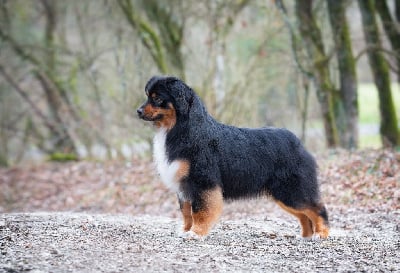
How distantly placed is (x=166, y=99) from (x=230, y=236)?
2166 millimetres

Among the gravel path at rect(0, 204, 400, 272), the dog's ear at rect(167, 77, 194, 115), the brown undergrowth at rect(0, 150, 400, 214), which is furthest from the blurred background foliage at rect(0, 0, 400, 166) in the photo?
the dog's ear at rect(167, 77, 194, 115)

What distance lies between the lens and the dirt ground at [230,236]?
6137 millimetres

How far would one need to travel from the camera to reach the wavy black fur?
7469 mm

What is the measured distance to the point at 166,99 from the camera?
7449mm

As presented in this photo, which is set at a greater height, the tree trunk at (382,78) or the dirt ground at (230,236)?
the tree trunk at (382,78)

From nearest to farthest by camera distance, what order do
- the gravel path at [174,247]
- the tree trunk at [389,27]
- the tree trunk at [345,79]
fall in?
1. the gravel path at [174,247]
2. the tree trunk at [389,27]
3. the tree trunk at [345,79]

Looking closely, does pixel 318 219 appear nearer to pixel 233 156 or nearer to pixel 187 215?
pixel 233 156

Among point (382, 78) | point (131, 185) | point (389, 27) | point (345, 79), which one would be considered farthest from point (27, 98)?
point (389, 27)

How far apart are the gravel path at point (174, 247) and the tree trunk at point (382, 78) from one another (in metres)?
7.35

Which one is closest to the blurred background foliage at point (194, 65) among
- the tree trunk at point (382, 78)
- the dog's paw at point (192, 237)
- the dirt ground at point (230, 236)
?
the tree trunk at point (382, 78)

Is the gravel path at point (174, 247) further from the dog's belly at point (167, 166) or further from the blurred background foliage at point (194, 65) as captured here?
the blurred background foliage at point (194, 65)

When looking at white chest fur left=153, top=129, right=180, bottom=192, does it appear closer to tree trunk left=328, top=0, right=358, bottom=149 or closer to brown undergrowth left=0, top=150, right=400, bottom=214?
brown undergrowth left=0, top=150, right=400, bottom=214

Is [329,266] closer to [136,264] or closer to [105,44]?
[136,264]

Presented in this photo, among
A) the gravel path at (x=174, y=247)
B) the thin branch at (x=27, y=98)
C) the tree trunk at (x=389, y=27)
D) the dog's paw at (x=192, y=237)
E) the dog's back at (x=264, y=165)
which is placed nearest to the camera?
the gravel path at (x=174, y=247)
